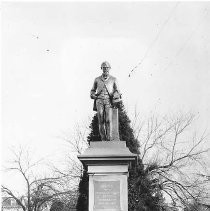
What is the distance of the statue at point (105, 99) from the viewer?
34.7 feet

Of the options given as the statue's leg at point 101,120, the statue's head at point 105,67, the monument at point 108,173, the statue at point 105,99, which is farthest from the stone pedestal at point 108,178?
the statue's head at point 105,67

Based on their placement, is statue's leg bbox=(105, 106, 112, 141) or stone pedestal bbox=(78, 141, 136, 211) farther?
statue's leg bbox=(105, 106, 112, 141)

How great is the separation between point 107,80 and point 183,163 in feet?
51.0

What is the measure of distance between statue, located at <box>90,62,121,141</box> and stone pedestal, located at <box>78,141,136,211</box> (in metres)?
0.80

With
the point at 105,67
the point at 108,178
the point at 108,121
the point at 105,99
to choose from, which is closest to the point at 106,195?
the point at 108,178

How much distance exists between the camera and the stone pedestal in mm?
9562

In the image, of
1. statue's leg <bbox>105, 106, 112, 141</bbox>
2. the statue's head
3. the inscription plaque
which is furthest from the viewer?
the statue's head

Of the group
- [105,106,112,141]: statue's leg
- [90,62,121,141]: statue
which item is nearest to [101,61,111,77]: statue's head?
[90,62,121,141]: statue

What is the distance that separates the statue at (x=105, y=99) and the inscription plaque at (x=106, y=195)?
1256mm

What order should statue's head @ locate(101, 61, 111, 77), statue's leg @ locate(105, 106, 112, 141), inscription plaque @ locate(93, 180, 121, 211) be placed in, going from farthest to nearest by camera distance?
1. statue's head @ locate(101, 61, 111, 77)
2. statue's leg @ locate(105, 106, 112, 141)
3. inscription plaque @ locate(93, 180, 121, 211)

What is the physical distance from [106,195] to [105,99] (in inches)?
96.9

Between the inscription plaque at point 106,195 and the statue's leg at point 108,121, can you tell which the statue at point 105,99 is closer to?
the statue's leg at point 108,121

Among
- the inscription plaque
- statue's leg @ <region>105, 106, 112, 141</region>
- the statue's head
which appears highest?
the statue's head

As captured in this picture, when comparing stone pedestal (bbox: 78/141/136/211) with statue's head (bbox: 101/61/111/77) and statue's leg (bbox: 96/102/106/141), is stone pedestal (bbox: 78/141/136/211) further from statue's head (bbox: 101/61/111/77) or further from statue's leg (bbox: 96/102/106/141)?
statue's head (bbox: 101/61/111/77)
